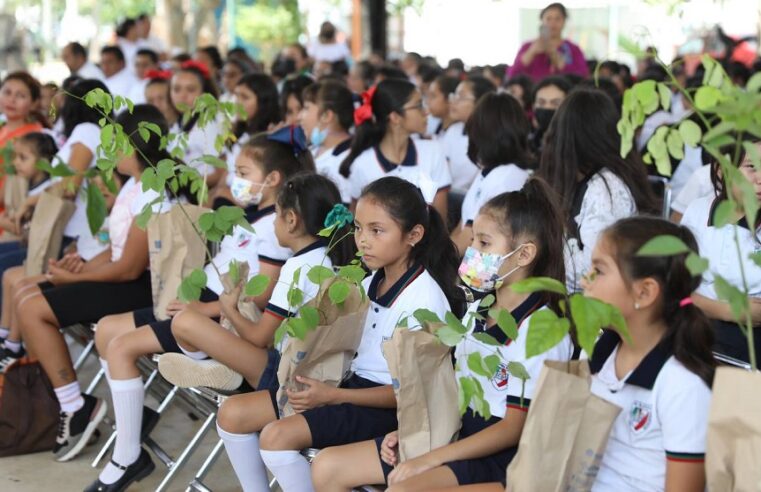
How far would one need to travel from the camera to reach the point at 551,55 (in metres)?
7.75

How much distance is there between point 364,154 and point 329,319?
1.97 meters

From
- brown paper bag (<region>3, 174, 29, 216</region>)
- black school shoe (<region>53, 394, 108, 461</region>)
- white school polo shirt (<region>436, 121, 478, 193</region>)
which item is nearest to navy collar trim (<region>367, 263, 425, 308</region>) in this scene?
black school shoe (<region>53, 394, 108, 461</region>)

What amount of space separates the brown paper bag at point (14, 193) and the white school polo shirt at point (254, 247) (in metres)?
1.70

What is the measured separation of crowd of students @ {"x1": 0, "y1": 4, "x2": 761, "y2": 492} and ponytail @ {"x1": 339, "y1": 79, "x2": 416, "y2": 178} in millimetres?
10

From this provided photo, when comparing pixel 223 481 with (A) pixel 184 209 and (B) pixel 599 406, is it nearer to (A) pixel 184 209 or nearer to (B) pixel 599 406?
(A) pixel 184 209

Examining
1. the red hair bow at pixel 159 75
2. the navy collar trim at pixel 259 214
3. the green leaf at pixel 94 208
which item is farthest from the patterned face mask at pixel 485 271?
the red hair bow at pixel 159 75

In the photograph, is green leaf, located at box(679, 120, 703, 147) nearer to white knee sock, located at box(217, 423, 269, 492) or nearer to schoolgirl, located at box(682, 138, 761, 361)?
schoolgirl, located at box(682, 138, 761, 361)

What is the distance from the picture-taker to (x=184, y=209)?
11.3 feet

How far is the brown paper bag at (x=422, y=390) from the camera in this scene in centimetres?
233

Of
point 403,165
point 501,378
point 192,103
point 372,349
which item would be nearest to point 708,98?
point 501,378

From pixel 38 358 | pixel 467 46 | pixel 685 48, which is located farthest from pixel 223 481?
pixel 467 46

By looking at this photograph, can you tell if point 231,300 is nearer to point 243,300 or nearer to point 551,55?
point 243,300

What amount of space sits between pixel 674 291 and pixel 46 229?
3.01 metres

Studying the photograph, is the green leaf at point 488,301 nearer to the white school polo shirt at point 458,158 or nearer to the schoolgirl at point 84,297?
the schoolgirl at point 84,297
